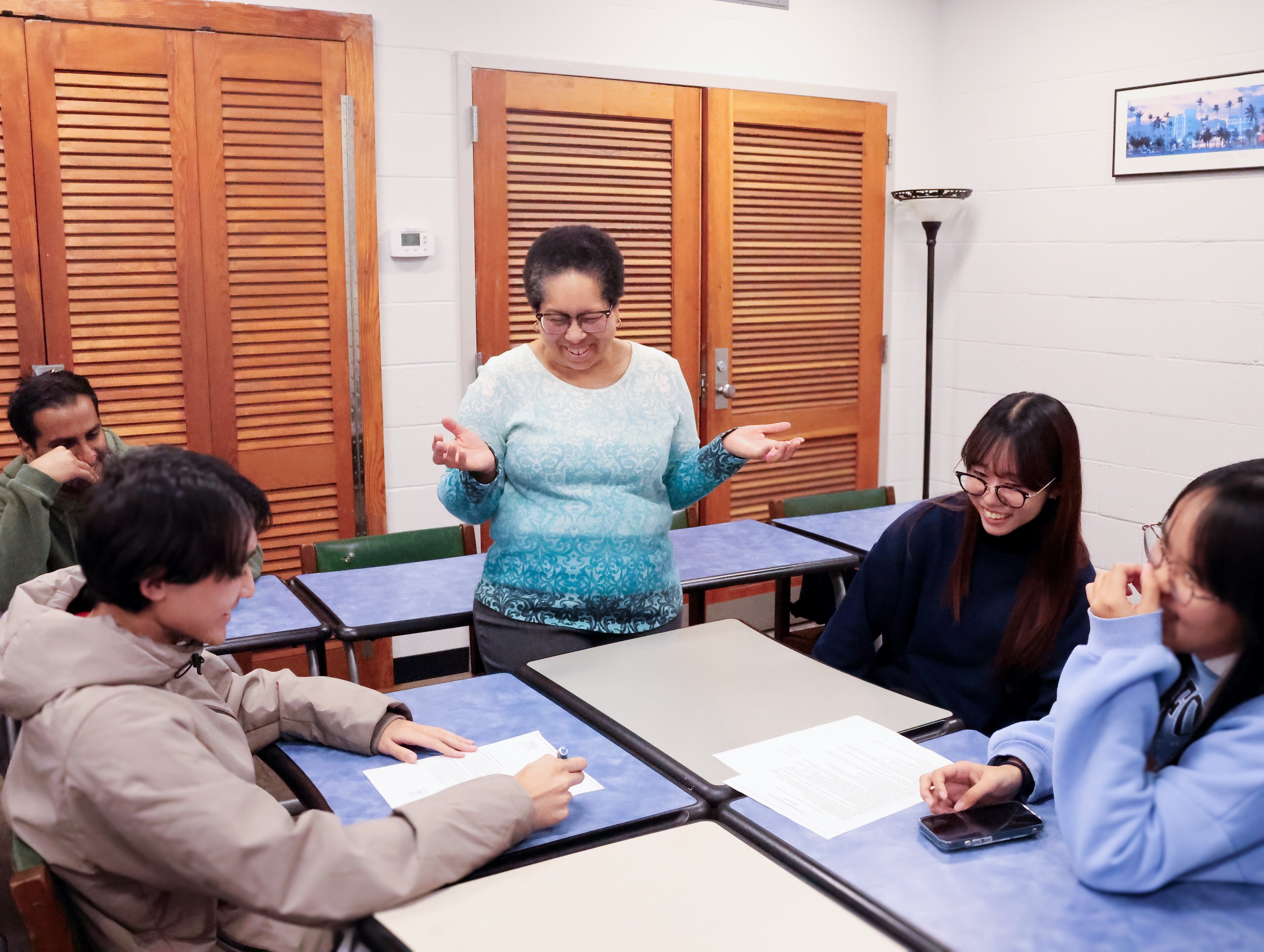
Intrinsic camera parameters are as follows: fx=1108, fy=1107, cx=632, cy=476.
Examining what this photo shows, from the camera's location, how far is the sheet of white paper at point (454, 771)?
4.86 ft

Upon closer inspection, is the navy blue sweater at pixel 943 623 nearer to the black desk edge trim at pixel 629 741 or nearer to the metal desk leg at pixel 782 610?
the black desk edge trim at pixel 629 741

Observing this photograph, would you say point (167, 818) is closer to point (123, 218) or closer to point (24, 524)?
point (24, 524)

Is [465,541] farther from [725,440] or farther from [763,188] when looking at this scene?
[763,188]

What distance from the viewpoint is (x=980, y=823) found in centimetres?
137

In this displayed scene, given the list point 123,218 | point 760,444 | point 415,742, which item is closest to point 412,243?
point 123,218

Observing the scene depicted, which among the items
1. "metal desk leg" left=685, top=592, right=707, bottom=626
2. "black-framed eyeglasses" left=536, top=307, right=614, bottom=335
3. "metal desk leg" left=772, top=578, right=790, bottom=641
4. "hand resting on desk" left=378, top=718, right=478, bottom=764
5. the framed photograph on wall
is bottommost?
"metal desk leg" left=772, top=578, right=790, bottom=641

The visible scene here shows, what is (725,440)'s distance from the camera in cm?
217

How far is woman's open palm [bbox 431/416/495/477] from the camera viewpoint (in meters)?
1.96

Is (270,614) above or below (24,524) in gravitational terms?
below

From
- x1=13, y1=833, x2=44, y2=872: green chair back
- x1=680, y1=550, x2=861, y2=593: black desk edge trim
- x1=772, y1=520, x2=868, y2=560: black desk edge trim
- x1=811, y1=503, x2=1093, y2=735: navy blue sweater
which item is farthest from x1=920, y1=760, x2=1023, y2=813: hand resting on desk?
x1=772, y1=520, x2=868, y2=560: black desk edge trim

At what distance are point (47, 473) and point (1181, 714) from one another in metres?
2.29

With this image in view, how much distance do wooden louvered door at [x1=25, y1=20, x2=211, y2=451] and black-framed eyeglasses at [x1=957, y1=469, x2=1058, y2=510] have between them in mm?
2453

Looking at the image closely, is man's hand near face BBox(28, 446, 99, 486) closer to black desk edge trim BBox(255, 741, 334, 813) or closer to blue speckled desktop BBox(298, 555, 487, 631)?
blue speckled desktop BBox(298, 555, 487, 631)

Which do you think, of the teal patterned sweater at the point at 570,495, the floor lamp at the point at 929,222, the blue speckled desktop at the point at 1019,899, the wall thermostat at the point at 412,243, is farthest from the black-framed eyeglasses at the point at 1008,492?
the floor lamp at the point at 929,222
